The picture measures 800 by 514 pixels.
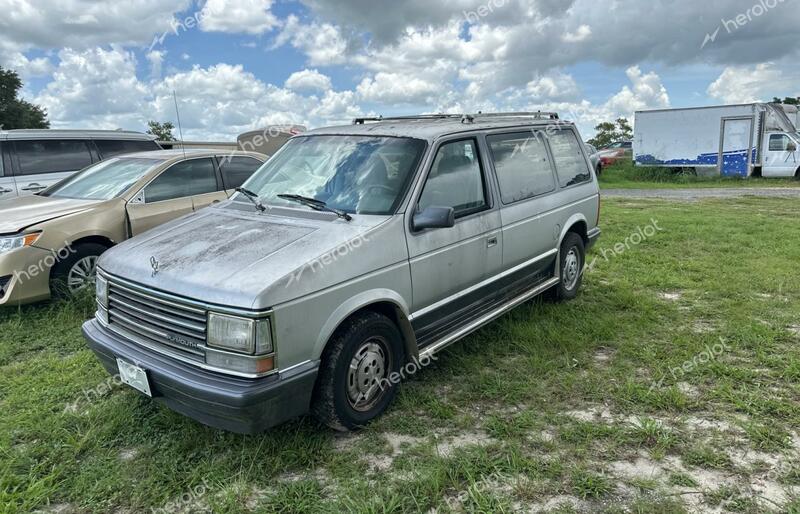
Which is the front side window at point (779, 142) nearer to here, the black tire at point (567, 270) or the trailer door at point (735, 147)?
the trailer door at point (735, 147)

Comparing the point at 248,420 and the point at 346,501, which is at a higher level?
the point at 248,420

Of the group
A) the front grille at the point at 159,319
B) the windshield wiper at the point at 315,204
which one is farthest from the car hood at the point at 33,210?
the windshield wiper at the point at 315,204

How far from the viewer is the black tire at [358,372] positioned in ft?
9.72

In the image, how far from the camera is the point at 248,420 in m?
2.61

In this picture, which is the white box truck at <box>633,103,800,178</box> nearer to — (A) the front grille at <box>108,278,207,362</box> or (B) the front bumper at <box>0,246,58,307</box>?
(B) the front bumper at <box>0,246,58,307</box>

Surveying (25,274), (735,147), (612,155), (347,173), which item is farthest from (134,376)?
(612,155)

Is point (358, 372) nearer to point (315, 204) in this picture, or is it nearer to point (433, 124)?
point (315, 204)

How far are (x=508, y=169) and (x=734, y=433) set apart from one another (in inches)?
94.7

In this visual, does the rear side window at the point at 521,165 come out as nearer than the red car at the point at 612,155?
Yes

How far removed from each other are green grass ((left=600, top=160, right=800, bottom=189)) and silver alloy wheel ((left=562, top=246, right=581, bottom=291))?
1494 centimetres

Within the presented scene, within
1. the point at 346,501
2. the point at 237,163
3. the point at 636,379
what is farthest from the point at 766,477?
Answer: the point at 237,163

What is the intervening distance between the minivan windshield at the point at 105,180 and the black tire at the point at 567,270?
4.53 metres

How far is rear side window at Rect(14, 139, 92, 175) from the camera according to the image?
7648 millimetres

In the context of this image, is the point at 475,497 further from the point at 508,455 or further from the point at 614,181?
the point at 614,181
